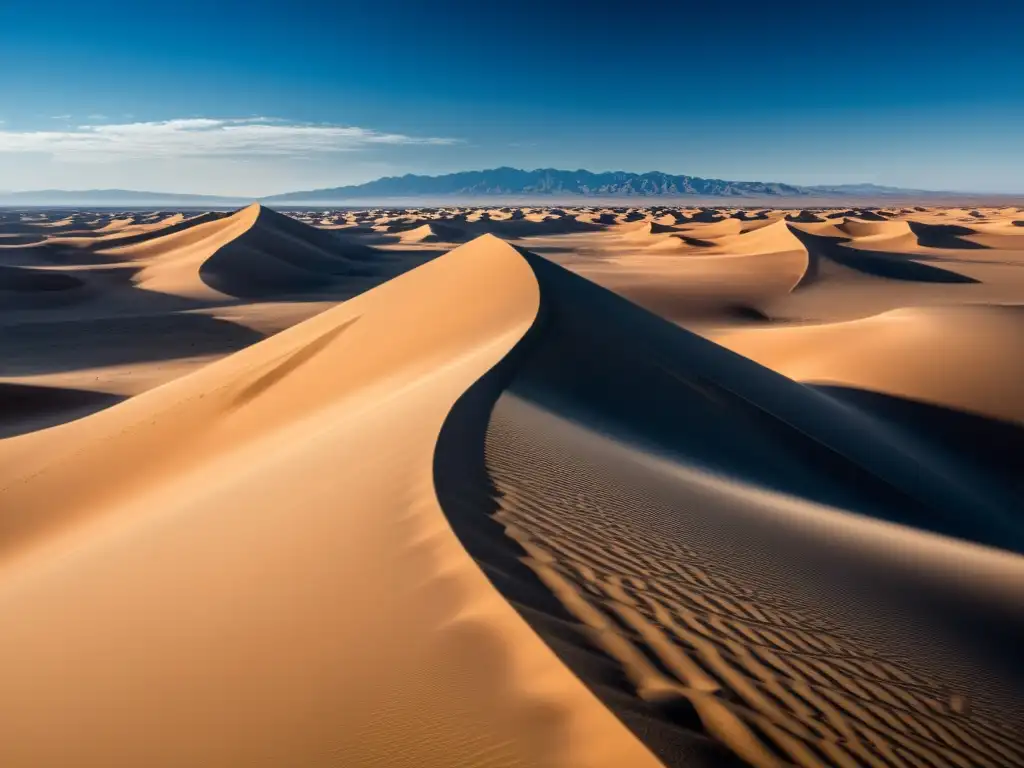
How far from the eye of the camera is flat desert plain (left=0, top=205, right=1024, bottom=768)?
8.75 feet

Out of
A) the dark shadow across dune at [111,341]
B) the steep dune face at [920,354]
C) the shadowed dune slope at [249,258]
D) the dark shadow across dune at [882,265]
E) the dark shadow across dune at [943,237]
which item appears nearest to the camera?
the steep dune face at [920,354]

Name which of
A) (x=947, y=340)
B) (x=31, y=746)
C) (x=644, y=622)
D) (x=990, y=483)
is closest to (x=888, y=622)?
(x=644, y=622)

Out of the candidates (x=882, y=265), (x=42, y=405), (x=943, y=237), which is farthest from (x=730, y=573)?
(x=943, y=237)

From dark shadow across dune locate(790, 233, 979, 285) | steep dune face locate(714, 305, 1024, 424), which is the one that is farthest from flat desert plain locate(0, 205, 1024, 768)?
dark shadow across dune locate(790, 233, 979, 285)

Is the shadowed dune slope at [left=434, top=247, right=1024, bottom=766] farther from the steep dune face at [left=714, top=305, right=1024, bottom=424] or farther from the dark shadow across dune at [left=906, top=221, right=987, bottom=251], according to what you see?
the dark shadow across dune at [left=906, top=221, right=987, bottom=251]

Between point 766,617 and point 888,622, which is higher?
point 766,617

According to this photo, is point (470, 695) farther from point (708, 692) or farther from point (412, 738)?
point (708, 692)

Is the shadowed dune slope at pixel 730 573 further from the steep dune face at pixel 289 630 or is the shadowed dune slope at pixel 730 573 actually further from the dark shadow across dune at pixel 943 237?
the dark shadow across dune at pixel 943 237

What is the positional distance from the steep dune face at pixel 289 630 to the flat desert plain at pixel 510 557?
0.02m

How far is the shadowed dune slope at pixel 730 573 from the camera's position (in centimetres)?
274

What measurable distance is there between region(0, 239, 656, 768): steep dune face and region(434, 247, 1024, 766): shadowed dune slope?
233mm

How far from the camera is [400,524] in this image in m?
3.94

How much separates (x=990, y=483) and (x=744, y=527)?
26.1ft

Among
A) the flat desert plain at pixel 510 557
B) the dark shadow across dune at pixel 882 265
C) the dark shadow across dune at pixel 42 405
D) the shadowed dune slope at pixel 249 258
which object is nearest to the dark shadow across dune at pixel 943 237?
the dark shadow across dune at pixel 882 265
